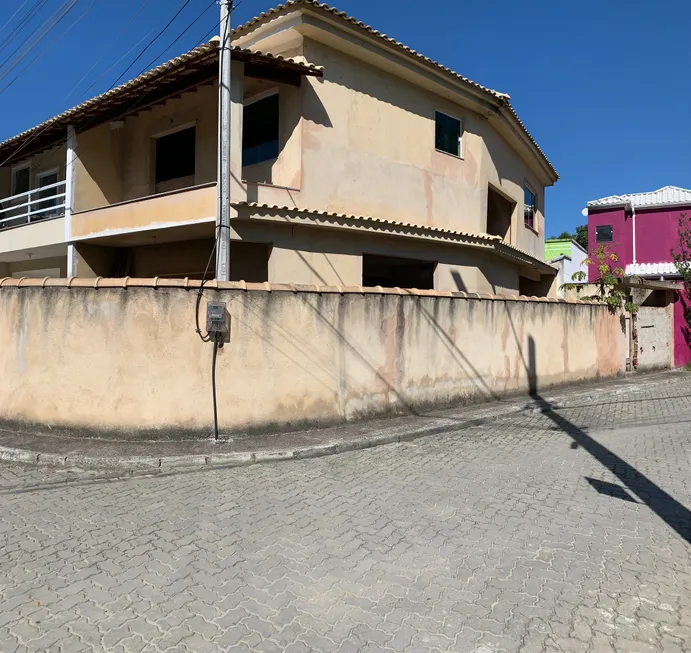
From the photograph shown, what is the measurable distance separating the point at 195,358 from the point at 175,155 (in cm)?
763

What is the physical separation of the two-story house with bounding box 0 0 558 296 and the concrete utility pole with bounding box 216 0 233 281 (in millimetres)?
452

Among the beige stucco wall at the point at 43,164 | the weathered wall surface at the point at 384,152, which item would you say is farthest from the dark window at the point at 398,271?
the beige stucco wall at the point at 43,164

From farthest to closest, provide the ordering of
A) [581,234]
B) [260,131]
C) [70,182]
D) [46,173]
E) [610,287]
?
1. [581,234]
2. [46,173]
3. [610,287]
4. [70,182]
5. [260,131]

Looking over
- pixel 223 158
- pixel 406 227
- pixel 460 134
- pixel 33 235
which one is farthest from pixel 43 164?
pixel 460 134

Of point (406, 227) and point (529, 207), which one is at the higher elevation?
point (529, 207)

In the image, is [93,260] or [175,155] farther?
[175,155]

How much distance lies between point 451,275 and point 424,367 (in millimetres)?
4379

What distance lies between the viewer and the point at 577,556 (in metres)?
3.61

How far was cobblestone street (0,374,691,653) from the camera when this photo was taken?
8.98ft

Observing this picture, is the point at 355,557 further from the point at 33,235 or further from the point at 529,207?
the point at 529,207

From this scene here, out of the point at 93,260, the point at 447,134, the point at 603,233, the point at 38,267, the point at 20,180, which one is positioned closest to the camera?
the point at 93,260

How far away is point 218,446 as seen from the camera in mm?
6402

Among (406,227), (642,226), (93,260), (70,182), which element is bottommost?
(93,260)

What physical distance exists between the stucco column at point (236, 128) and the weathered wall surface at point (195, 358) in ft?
8.93
